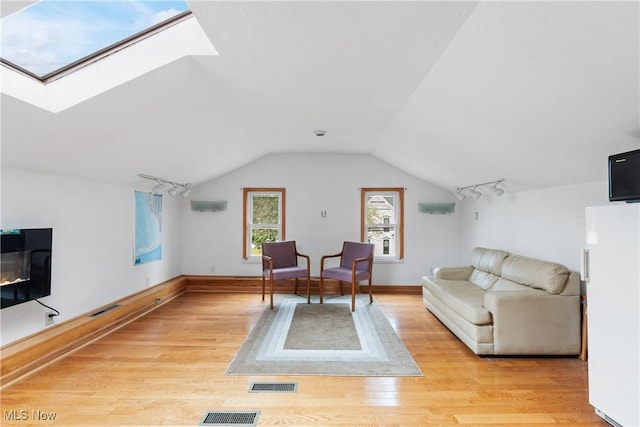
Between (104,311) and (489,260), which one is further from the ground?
(489,260)

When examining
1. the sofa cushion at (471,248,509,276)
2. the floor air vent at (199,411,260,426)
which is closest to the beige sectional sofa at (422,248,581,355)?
the sofa cushion at (471,248,509,276)

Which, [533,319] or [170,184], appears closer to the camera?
[533,319]

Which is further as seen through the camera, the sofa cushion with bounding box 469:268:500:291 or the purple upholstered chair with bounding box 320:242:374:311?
the purple upholstered chair with bounding box 320:242:374:311

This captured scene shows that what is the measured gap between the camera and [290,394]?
7.91 ft

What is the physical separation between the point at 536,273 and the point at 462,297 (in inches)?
28.9

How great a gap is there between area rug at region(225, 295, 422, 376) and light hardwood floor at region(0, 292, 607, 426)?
13 cm

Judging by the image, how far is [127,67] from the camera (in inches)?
89.7

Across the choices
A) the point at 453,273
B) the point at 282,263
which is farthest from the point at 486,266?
the point at 282,263

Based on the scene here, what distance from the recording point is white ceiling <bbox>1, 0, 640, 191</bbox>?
175cm

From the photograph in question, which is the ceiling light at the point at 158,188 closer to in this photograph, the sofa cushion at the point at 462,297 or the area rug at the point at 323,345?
the area rug at the point at 323,345

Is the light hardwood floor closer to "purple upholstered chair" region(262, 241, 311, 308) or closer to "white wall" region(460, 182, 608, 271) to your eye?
"white wall" region(460, 182, 608, 271)

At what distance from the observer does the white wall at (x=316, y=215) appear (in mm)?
5816

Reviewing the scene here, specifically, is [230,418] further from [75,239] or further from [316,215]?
[316,215]

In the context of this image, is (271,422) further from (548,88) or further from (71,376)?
(548,88)
